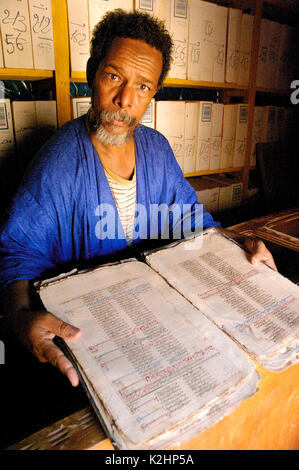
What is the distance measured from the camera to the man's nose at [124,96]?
3.14 ft

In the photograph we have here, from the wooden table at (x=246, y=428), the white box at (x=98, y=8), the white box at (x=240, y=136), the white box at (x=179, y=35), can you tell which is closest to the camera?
the wooden table at (x=246, y=428)

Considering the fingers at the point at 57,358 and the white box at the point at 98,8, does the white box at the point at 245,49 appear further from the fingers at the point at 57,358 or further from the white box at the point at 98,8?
the fingers at the point at 57,358

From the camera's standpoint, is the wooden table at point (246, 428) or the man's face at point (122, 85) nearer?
the wooden table at point (246, 428)

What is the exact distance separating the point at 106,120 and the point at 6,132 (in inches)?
16.6

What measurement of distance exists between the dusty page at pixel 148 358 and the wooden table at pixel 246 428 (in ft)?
0.06

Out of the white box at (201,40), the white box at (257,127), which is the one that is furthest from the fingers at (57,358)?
the white box at (257,127)

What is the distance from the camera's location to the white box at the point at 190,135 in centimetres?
164

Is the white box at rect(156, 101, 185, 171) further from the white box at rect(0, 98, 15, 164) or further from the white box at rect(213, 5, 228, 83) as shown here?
the white box at rect(0, 98, 15, 164)

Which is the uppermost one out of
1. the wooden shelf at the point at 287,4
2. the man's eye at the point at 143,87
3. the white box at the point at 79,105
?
the wooden shelf at the point at 287,4

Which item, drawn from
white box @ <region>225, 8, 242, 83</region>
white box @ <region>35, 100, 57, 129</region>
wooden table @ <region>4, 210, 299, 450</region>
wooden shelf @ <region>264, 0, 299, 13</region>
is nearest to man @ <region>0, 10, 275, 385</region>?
white box @ <region>35, 100, 57, 129</region>

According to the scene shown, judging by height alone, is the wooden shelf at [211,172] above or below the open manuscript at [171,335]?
above

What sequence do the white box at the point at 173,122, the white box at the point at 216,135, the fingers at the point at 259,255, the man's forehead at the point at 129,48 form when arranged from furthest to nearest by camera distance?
the white box at the point at 216,135 < the white box at the point at 173,122 < the man's forehead at the point at 129,48 < the fingers at the point at 259,255

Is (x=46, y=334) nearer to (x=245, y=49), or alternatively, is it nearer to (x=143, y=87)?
(x=143, y=87)

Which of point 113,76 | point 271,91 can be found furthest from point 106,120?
point 271,91
